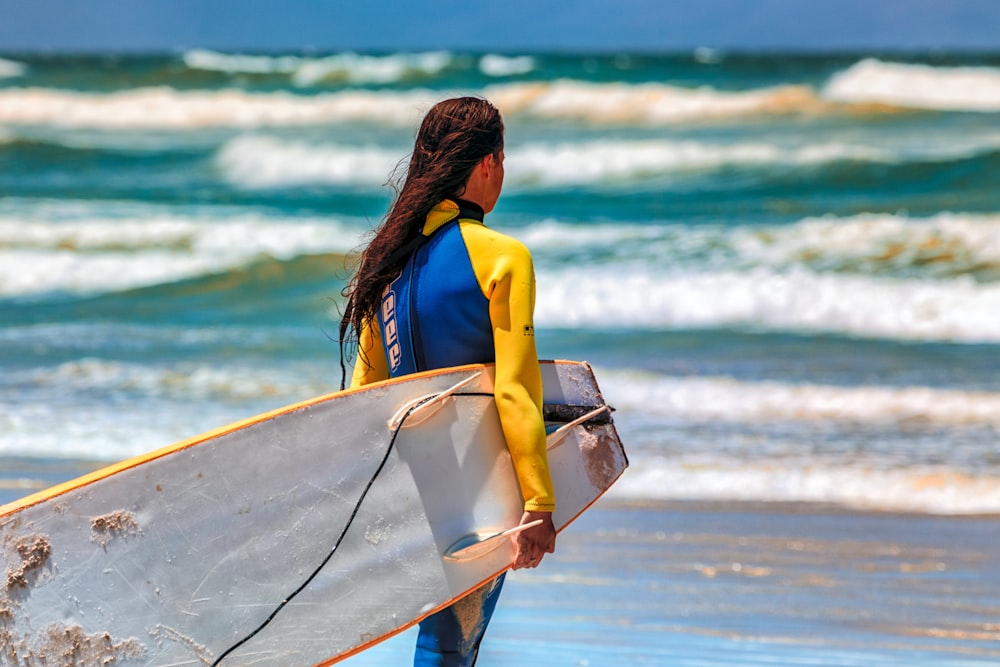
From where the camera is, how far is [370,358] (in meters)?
2.33

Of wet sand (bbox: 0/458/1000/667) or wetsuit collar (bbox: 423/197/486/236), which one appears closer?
wetsuit collar (bbox: 423/197/486/236)

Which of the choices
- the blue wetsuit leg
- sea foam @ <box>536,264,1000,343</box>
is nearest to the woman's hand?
the blue wetsuit leg

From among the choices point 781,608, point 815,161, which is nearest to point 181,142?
point 815,161

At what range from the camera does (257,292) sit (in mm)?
11477

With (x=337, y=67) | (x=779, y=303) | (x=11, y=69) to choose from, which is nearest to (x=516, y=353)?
(x=779, y=303)

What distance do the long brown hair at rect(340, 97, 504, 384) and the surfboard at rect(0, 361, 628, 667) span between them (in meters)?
0.23

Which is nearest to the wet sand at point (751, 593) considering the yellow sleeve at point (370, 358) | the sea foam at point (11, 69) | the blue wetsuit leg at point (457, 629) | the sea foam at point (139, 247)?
the blue wetsuit leg at point (457, 629)

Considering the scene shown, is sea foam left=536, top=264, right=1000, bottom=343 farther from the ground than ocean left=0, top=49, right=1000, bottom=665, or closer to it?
closer to it

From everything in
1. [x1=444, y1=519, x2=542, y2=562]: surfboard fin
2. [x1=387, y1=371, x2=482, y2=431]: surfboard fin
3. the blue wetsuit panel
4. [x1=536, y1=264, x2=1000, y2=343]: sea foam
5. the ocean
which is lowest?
[x1=536, y1=264, x2=1000, y2=343]: sea foam

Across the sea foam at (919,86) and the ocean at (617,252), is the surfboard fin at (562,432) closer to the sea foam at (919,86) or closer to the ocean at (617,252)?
the ocean at (617,252)

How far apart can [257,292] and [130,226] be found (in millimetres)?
3736

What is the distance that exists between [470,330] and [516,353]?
0.42 feet

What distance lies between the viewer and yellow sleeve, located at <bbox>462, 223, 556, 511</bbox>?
6.61ft

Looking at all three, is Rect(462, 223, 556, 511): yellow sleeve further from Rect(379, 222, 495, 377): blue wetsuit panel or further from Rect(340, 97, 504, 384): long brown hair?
Rect(340, 97, 504, 384): long brown hair
